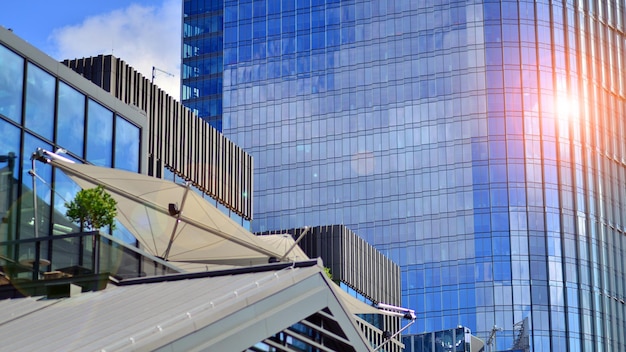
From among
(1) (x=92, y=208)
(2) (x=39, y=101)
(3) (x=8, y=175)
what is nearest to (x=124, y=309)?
(1) (x=92, y=208)

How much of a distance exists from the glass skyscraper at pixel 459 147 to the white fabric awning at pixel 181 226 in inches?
4035

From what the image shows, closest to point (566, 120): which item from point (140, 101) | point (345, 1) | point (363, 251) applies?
point (345, 1)

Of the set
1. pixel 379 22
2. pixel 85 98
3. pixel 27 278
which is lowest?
pixel 27 278

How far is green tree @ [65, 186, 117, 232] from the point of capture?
38.5 m

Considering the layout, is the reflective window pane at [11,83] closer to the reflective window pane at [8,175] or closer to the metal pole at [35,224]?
the reflective window pane at [8,175]

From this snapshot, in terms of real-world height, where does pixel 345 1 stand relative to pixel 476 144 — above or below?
above

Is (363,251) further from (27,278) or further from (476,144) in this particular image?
(476,144)

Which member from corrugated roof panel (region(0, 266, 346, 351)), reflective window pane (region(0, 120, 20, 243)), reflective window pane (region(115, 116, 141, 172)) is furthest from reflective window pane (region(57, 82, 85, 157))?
corrugated roof panel (region(0, 266, 346, 351))

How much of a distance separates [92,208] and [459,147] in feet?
393

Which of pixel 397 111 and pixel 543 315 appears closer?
pixel 543 315

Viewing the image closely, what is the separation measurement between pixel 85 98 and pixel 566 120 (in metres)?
121

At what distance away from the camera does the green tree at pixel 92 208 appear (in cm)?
3847

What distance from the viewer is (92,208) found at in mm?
38844

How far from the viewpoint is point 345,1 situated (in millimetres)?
166000
